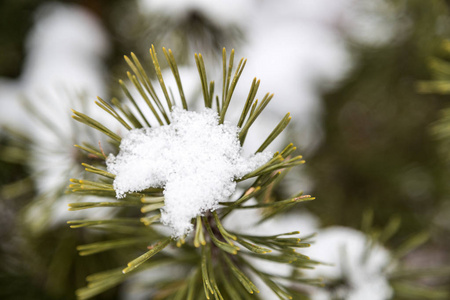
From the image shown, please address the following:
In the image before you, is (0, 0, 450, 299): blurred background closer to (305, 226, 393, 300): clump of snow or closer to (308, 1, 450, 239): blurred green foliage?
(308, 1, 450, 239): blurred green foliage

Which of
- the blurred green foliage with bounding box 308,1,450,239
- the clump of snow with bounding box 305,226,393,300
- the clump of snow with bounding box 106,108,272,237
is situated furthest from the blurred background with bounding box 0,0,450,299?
the clump of snow with bounding box 106,108,272,237

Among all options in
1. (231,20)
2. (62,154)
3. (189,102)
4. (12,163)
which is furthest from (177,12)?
(12,163)

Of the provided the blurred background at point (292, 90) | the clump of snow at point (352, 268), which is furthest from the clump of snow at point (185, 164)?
the blurred background at point (292, 90)

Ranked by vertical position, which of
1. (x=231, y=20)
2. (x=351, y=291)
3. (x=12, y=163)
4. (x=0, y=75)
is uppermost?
(x=0, y=75)

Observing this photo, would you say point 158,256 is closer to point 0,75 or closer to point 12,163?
point 12,163

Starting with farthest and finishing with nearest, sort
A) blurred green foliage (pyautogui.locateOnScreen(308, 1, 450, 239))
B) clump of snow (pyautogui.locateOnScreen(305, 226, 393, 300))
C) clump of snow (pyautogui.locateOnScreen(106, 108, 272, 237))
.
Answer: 1. blurred green foliage (pyautogui.locateOnScreen(308, 1, 450, 239))
2. clump of snow (pyautogui.locateOnScreen(305, 226, 393, 300))
3. clump of snow (pyautogui.locateOnScreen(106, 108, 272, 237))

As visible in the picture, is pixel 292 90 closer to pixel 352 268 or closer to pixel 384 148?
Answer: pixel 384 148
